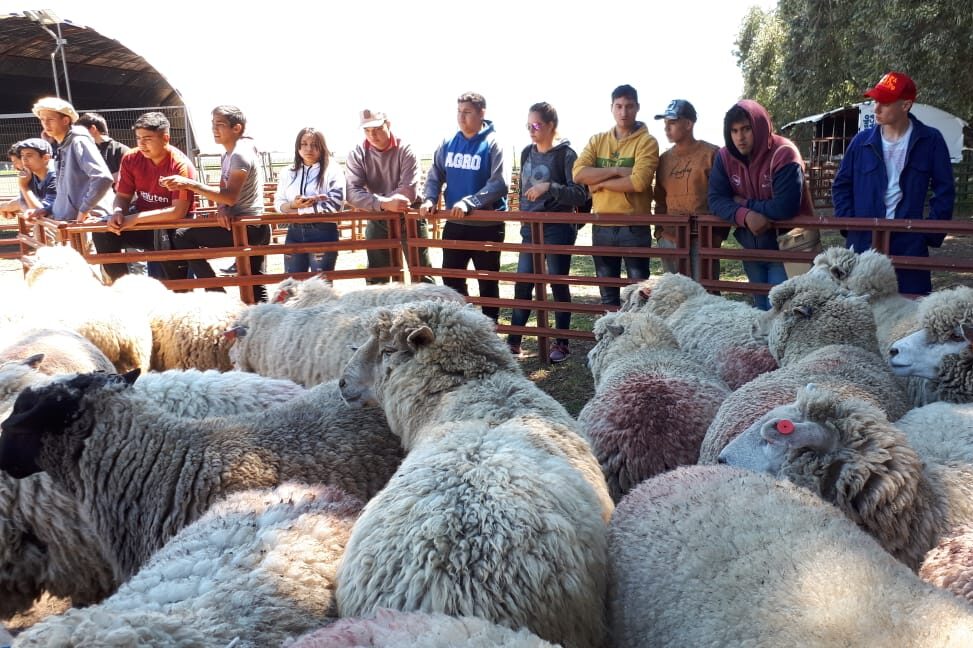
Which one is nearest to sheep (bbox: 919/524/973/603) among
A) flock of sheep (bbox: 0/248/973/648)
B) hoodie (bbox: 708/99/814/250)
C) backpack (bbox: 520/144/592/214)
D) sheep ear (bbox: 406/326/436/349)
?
flock of sheep (bbox: 0/248/973/648)

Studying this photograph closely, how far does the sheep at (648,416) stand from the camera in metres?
3.20

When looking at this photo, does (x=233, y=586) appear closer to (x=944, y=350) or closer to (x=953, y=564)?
(x=953, y=564)

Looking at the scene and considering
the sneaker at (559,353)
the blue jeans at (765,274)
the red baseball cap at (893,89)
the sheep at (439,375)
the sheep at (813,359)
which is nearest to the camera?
the sheep at (439,375)

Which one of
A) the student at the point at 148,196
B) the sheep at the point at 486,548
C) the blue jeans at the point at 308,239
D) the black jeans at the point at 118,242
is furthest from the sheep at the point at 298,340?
the sheep at the point at 486,548

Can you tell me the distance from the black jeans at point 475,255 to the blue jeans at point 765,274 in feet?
7.52

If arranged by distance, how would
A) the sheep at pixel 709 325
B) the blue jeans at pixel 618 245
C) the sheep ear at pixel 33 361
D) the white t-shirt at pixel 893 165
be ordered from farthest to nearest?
the blue jeans at pixel 618 245, the white t-shirt at pixel 893 165, the sheep at pixel 709 325, the sheep ear at pixel 33 361

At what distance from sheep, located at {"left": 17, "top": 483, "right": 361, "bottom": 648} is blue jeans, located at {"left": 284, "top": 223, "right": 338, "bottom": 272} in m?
5.32

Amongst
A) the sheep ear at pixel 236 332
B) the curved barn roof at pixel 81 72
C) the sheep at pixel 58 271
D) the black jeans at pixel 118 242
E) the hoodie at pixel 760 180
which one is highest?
the curved barn roof at pixel 81 72

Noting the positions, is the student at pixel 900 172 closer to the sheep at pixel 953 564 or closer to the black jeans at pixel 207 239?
the sheep at pixel 953 564

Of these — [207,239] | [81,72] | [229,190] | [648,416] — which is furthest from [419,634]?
[81,72]

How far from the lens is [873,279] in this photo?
15.8 feet

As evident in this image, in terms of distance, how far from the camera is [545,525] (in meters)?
1.93

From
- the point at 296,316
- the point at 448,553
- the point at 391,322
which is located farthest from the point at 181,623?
the point at 296,316

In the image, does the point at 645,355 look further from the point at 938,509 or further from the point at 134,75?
the point at 134,75
